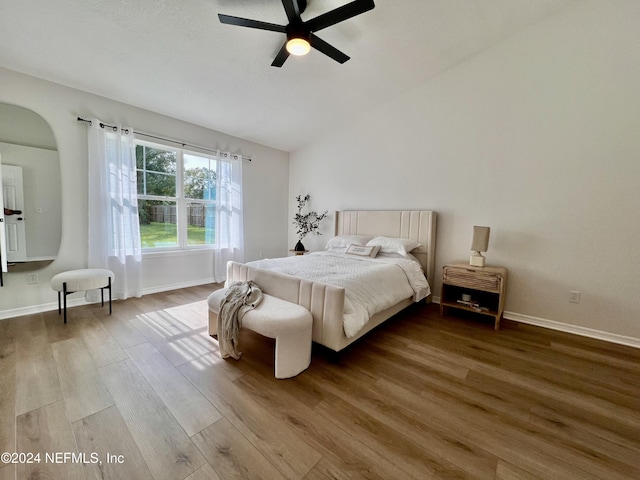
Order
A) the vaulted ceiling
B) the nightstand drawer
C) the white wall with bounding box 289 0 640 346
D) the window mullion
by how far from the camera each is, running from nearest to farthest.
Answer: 1. the vaulted ceiling
2. the white wall with bounding box 289 0 640 346
3. the nightstand drawer
4. the window mullion

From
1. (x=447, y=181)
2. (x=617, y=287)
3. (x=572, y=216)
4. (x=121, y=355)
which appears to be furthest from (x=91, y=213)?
(x=617, y=287)

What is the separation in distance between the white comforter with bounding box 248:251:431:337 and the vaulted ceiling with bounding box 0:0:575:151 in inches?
91.6

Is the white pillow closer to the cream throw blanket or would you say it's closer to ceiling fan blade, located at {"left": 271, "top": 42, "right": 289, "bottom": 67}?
the cream throw blanket

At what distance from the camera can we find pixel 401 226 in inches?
148

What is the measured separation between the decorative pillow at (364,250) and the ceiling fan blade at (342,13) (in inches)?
96.5

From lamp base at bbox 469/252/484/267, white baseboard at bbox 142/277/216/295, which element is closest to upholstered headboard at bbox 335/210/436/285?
lamp base at bbox 469/252/484/267

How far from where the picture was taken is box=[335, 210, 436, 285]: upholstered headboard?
3.50 meters

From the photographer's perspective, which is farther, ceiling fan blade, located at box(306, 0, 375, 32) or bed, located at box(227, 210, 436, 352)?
bed, located at box(227, 210, 436, 352)

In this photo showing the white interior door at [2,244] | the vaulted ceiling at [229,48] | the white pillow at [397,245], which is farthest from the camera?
the white pillow at [397,245]

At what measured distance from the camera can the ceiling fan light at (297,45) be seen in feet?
6.77

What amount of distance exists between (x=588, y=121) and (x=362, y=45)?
97.6 inches

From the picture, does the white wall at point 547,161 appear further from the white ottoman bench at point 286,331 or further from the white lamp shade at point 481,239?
the white ottoman bench at point 286,331

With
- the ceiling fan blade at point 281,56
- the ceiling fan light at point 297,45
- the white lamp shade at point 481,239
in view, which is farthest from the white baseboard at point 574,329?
the ceiling fan blade at point 281,56

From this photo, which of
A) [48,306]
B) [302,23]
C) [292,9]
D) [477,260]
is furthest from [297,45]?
[48,306]
